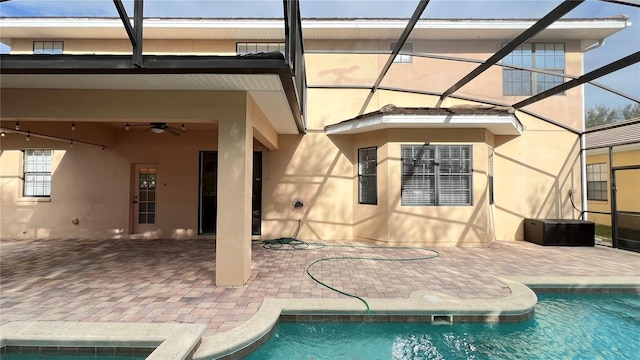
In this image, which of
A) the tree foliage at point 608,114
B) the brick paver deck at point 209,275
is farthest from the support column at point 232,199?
the tree foliage at point 608,114

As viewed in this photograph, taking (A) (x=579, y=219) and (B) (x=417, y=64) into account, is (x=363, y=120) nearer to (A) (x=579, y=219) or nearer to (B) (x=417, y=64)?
(B) (x=417, y=64)

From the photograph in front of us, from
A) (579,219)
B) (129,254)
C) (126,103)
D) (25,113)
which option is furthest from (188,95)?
(579,219)

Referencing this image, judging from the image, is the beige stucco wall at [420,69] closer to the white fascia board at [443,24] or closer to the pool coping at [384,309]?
the white fascia board at [443,24]

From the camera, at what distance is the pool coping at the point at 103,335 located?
285 cm

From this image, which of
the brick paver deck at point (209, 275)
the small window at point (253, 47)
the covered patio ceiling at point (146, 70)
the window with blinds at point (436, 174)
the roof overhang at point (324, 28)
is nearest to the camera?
the covered patio ceiling at point (146, 70)

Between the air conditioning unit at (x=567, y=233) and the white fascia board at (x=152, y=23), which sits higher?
the white fascia board at (x=152, y=23)

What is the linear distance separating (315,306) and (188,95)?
3521mm

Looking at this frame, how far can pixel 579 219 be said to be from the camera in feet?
27.9

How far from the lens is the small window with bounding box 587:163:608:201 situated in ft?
29.6

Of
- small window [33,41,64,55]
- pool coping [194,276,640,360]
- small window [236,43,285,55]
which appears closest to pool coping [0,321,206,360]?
pool coping [194,276,640,360]

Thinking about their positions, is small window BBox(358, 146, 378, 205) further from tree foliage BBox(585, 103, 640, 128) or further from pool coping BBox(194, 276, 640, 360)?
tree foliage BBox(585, 103, 640, 128)

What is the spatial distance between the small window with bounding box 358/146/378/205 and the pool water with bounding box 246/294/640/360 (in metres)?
4.61

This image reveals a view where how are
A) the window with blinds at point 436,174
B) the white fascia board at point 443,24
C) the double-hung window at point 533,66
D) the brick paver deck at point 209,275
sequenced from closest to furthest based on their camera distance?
1. the brick paver deck at point 209,275
2. the window with blinds at point 436,174
3. the white fascia board at point 443,24
4. the double-hung window at point 533,66

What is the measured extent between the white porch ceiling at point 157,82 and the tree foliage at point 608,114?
23.4 meters
